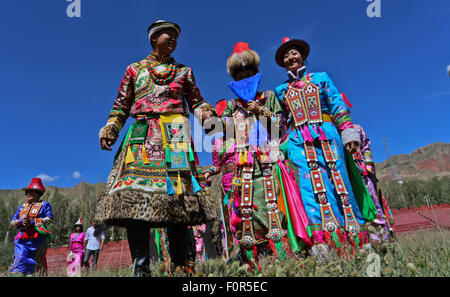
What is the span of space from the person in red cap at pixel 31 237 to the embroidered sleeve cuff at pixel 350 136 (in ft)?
20.1

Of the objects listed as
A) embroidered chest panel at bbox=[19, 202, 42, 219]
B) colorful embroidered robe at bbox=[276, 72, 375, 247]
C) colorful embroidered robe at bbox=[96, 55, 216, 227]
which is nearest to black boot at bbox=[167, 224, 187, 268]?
colorful embroidered robe at bbox=[96, 55, 216, 227]

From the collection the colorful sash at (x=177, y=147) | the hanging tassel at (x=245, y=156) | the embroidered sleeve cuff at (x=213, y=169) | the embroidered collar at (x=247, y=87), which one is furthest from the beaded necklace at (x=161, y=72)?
the embroidered sleeve cuff at (x=213, y=169)

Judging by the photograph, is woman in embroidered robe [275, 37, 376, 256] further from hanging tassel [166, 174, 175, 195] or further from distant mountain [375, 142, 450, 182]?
distant mountain [375, 142, 450, 182]

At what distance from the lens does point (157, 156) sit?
2.48 metres

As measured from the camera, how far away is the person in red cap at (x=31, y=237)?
19.6ft

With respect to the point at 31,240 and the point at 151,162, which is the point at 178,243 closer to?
the point at 151,162

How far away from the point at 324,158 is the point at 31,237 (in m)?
6.10

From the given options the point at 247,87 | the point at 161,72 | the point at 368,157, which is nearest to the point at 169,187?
the point at 161,72

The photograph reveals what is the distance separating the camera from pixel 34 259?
6.08m

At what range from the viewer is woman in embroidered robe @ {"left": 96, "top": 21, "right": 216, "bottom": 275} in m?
2.23

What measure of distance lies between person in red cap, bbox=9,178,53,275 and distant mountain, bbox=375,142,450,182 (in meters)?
81.2

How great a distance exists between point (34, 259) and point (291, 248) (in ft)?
18.4

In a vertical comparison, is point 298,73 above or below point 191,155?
above
